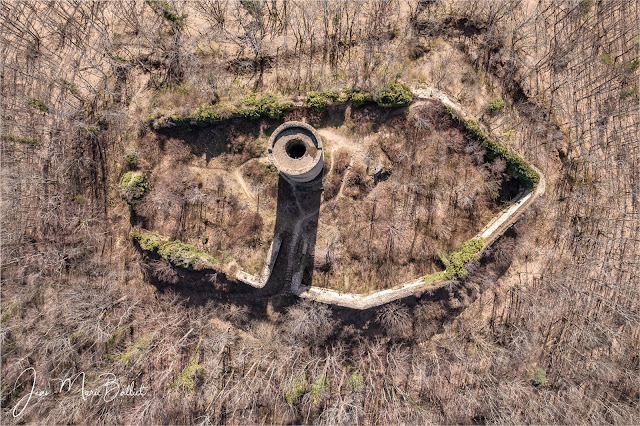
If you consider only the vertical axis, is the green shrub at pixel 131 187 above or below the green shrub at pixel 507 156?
below

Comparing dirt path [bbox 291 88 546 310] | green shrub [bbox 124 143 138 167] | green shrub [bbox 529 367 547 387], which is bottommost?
green shrub [bbox 529 367 547 387]

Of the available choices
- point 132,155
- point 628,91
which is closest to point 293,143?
point 132,155

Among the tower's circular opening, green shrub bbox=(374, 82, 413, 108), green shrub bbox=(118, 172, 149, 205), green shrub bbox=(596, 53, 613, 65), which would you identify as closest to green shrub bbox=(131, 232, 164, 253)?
green shrub bbox=(118, 172, 149, 205)

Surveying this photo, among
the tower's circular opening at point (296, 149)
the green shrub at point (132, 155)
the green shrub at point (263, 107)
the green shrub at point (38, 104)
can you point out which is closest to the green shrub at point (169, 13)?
the green shrub at point (263, 107)

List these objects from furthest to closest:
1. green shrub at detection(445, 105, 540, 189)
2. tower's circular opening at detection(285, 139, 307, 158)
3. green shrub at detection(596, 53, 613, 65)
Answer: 1. green shrub at detection(596, 53, 613, 65)
2. green shrub at detection(445, 105, 540, 189)
3. tower's circular opening at detection(285, 139, 307, 158)

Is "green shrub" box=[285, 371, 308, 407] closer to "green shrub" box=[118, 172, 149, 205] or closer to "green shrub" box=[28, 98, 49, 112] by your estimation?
"green shrub" box=[118, 172, 149, 205]

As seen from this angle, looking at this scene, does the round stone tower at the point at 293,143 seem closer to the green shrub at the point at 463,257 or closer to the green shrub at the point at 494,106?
the green shrub at the point at 463,257

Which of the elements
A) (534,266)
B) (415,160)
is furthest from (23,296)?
Result: (534,266)
